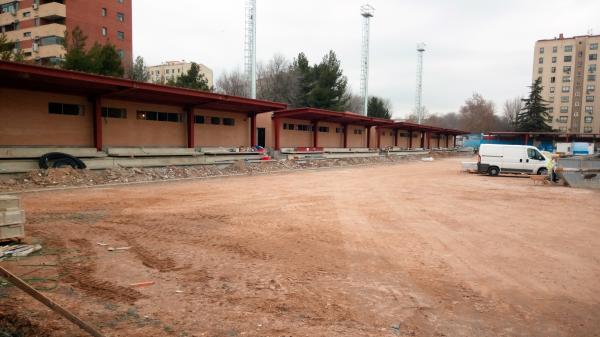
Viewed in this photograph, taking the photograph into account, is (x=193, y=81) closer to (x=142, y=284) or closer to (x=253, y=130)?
(x=253, y=130)

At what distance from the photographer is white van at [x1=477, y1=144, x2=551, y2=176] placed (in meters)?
24.4

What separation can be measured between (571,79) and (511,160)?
93.9m

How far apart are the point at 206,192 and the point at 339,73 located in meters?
41.1

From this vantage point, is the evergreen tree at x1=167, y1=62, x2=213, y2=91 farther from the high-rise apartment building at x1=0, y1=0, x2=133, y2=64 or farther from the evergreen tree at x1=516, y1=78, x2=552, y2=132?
the evergreen tree at x1=516, y1=78, x2=552, y2=132

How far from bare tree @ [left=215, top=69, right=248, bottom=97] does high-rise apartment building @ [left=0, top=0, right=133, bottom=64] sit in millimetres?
15743

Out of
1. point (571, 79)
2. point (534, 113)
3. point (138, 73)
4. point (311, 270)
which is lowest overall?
point (311, 270)

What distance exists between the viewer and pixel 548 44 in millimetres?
98125

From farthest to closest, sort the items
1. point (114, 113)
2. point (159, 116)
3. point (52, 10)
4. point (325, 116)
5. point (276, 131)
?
1. point (52, 10)
2. point (325, 116)
3. point (276, 131)
4. point (159, 116)
5. point (114, 113)

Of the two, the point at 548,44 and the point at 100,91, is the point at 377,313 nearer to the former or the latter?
the point at 100,91

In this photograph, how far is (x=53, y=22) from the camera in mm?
50156

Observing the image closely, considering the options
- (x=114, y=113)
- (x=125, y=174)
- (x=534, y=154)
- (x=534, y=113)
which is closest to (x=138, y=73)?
(x=114, y=113)

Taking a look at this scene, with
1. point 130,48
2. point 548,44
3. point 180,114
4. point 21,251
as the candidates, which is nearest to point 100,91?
point 180,114

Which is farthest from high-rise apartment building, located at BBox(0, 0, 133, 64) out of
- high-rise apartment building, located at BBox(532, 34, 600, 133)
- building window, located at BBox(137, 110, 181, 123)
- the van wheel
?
high-rise apartment building, located at BBox(532, 34, 600, 133)

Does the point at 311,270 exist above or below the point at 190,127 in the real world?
below
